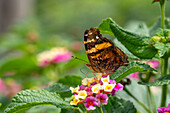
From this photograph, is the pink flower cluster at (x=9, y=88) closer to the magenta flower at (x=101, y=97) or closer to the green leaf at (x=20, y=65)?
the green leaf at (x=20, y=65)

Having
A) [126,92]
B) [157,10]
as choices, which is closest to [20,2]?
[157,10]

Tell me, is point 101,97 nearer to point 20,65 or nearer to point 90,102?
point 90,102

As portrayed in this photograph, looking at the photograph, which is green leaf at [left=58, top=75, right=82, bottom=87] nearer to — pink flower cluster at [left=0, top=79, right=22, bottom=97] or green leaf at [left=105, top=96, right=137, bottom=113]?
green leaf at [left=105, top=96, right=137, bottom=113]

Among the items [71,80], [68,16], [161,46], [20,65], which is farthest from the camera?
[68,16]

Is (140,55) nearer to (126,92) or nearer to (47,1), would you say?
(126,92)

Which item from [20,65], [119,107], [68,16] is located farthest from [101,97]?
[68,16]

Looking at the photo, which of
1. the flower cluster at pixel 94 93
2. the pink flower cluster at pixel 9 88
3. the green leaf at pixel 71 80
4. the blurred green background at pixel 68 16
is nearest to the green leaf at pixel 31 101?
the flower cluster at pixel 94 93

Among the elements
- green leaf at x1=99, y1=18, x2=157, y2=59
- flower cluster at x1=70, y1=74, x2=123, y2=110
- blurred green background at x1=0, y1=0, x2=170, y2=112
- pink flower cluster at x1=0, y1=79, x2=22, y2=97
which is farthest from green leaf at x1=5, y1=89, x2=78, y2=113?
blurred green background at x1=0, y1=0, x2=170, y2=112
